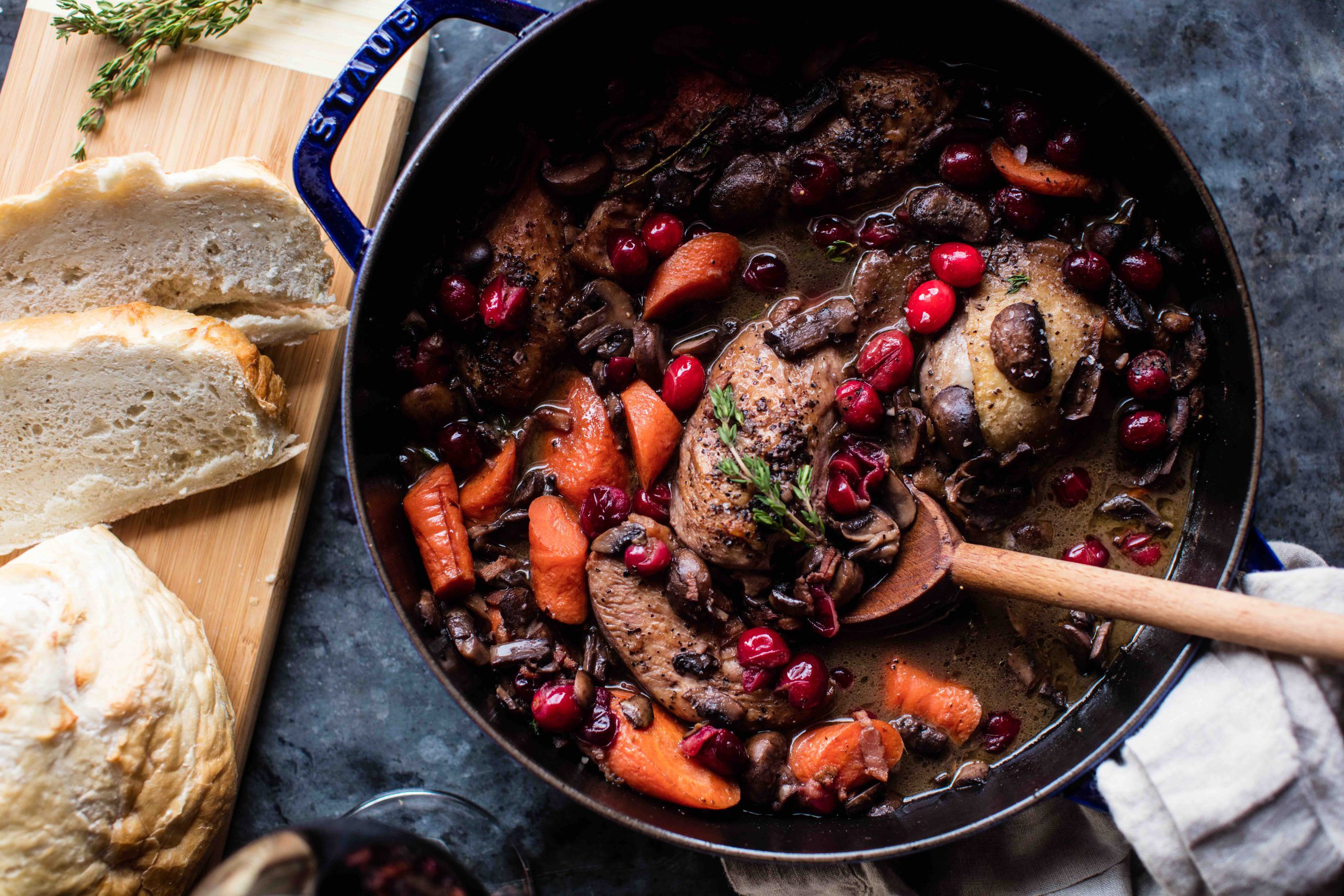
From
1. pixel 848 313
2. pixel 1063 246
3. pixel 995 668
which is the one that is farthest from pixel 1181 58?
pixel 995 668

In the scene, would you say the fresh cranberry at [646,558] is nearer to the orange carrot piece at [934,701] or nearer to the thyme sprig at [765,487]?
the thyme sprig at [765,487]

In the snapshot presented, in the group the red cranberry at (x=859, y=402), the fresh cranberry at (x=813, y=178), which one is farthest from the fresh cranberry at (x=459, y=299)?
the red cranberry at (x=859, y=402)

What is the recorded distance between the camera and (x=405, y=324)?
127 inches

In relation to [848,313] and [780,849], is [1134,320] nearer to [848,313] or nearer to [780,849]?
[848,313]

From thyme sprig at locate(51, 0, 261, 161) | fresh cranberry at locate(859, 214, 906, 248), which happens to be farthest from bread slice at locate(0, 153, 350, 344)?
fresh cranberry at locate(859, 214, 906, 248)

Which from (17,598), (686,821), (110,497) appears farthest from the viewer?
(110,497)

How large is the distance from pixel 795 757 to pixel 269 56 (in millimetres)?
3127

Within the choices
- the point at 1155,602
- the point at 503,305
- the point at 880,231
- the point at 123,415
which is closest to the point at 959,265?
the point at 880,231

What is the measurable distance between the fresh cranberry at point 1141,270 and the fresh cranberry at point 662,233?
1528mm

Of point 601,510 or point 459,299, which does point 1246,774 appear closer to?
point 601,510

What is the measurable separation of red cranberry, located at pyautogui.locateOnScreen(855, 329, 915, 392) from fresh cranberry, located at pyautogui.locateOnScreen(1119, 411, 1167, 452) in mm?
761

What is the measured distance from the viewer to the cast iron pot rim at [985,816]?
9.20 feet

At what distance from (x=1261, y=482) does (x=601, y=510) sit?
2.38 m

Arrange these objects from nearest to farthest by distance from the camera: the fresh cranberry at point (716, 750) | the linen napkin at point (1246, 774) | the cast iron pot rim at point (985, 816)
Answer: the linen napkin at point (1246, 774) → the cast iron pot rim at point (985, 816) → the fresh cranberry at point (716, 750)
